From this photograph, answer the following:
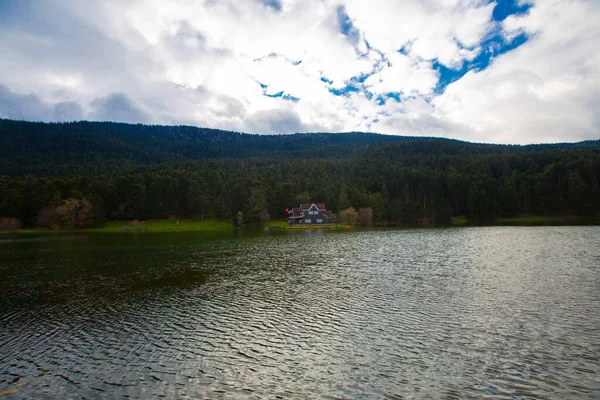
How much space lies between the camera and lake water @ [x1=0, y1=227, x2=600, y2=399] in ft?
37.5

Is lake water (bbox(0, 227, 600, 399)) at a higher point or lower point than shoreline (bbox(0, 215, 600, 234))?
lower

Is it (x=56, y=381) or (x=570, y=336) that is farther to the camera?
(x=570, y=336)

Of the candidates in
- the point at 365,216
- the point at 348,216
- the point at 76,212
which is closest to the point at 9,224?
the point at 76,212

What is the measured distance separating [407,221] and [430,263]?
270 ft

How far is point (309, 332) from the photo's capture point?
16188mm

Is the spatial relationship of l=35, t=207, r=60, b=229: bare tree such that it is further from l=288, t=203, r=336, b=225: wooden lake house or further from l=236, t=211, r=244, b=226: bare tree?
l=288, t=203, r=336, b=225: wooden lake house

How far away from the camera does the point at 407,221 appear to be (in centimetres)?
11350

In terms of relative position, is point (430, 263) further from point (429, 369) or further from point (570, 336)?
point (429, 369)

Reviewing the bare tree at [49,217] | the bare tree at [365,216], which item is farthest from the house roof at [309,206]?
Answer: the bare tree at [49,217]

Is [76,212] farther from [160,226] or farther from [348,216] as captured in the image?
[348,216]

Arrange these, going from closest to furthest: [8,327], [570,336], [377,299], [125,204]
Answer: [570,336]
[8,327]
[377,299]
[125,204]

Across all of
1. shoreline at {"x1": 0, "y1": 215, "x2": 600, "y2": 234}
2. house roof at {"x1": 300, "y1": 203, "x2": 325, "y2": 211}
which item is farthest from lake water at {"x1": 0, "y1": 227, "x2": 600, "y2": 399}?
house roof at {"x1": 300, "y1": 203, "x2": 325, "y2": 211}

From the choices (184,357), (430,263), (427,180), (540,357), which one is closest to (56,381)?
(184,357)

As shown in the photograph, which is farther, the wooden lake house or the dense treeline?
the wooden lake house
